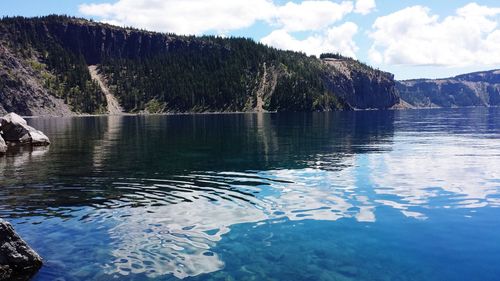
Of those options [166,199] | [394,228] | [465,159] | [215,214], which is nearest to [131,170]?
[166,199]

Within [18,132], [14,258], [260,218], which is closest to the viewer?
[14,258]

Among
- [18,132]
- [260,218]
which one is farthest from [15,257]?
[18,132]

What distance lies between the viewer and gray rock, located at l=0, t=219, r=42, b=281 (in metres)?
15.4

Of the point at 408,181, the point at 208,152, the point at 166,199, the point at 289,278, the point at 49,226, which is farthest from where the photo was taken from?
the point at 208,152

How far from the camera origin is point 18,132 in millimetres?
67562

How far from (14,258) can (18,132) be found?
5895 centimetres

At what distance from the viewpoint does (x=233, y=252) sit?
17828 mm

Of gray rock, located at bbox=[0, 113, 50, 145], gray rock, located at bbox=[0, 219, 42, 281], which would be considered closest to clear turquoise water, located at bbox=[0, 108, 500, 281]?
gray rock, located at bbox=[0, 219, 42, 281]

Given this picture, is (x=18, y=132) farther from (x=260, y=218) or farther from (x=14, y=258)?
(x=14, y=258)

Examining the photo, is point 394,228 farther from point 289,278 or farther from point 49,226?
point 49,226

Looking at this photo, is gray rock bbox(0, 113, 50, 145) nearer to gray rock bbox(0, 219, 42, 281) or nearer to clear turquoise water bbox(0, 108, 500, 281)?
clear turquoise water bbox(0, 108, 500, 281)

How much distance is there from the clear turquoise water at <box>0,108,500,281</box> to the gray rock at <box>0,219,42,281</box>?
49 cm

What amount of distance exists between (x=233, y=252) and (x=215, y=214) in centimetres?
602

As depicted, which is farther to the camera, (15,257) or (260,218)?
(260,218)
